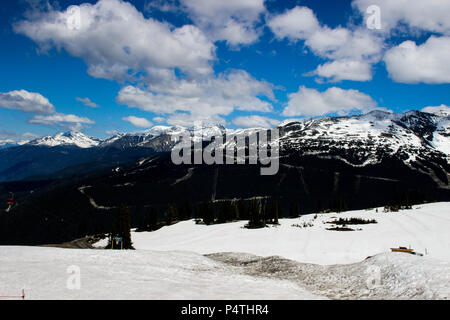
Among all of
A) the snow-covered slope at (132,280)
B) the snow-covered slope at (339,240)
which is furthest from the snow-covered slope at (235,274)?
the snow-covered slope at (339,240)

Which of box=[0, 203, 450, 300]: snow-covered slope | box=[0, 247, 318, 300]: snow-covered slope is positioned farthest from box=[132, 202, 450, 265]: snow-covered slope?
box=[0, 247, 318, 300]: snow-covered slope

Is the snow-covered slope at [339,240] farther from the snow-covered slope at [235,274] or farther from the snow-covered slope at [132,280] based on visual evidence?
the snow-covered slope at [132,280]

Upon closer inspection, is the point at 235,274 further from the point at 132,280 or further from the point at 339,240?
the point at 339,240

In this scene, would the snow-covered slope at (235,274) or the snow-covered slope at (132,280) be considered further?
the snow-covered slope at (235,274)

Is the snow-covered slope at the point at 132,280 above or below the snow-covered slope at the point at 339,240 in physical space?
above

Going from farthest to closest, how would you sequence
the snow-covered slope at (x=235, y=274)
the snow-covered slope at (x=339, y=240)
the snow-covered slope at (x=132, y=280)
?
the snow-covered slope at (x=339, y=240)
the snow-covered slope at (x=235, y=274)
the snow-covered slope at (x=132, y=280)

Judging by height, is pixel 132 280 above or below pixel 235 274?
above

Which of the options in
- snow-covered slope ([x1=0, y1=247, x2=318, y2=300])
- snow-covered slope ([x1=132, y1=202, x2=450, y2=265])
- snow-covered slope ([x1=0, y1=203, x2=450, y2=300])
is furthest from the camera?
snow-covered slope ([x1=132, y1=202, x2=450, y2=265])

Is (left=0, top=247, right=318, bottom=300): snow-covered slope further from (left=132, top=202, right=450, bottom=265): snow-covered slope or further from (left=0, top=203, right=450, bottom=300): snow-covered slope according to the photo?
(left=132, top=202, right=450, bottom=265): snow-covered slope

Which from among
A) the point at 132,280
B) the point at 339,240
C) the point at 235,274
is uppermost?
the point at 132,280

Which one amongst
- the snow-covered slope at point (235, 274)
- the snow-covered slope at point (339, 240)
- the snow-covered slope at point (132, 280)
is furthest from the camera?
the snow-covered slope at point (339, 240)

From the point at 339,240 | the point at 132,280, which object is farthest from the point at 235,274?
the point at 339,240

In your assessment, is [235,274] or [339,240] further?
[339,240]
